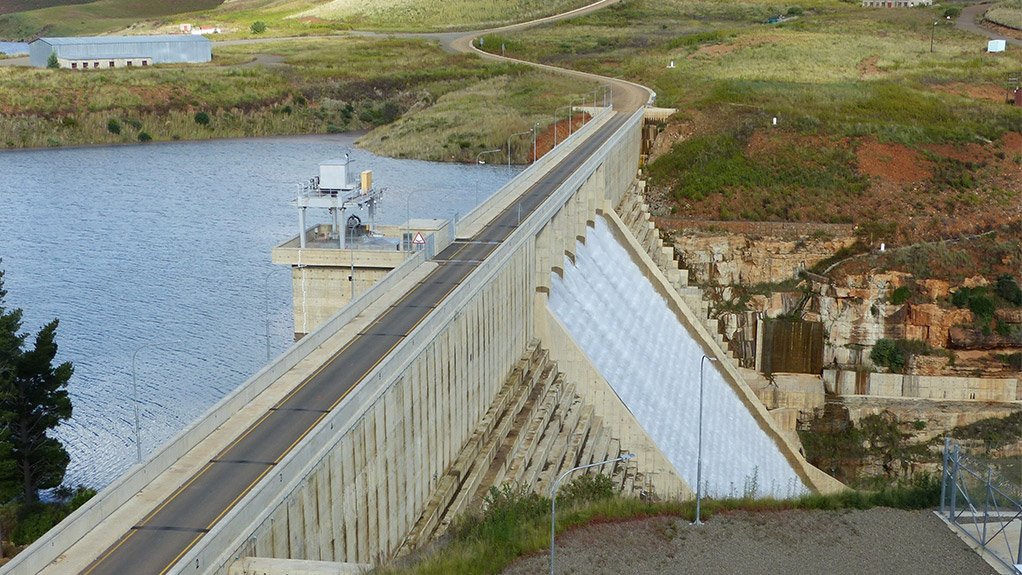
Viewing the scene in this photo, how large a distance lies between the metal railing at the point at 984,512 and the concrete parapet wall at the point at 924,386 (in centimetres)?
3567

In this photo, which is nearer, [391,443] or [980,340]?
[391,443]

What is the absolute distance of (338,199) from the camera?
44.4 metres

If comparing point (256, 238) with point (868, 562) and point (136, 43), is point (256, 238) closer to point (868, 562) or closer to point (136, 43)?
point (868, 562)

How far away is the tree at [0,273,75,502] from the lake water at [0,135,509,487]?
1600 millimetres

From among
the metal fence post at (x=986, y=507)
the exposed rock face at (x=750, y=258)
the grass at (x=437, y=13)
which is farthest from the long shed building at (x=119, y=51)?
the metal fence post at (x=986, y=507)

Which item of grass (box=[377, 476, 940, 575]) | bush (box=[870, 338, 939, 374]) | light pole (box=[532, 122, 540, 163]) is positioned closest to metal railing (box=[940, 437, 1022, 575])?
grass (box=[377, 476, 940, 575])

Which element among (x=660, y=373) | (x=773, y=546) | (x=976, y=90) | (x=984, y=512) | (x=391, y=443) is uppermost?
(x=976, y=90)

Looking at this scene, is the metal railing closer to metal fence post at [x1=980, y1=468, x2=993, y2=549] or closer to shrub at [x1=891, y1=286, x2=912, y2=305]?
metal fence post at [x1=980, y1=468, x2=993, y2=549]

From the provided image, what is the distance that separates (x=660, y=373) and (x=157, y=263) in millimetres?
28062

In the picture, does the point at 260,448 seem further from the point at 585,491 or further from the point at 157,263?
the point at 157,263

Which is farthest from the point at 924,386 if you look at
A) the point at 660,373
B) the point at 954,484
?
the point at 954,484

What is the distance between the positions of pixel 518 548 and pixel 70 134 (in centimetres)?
10679

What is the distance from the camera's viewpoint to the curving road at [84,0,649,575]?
1939 cm

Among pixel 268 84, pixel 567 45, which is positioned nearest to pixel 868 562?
pixel 268 84
